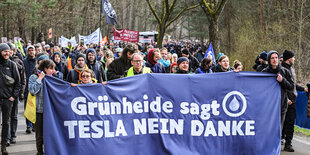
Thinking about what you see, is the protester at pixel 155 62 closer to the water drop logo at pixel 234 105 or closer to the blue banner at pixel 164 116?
the blue banner at pixel 164 116

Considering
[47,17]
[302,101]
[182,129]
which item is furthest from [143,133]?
[47,17]

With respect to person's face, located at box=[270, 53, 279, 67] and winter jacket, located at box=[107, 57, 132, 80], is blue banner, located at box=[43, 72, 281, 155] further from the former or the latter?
winter jacket, located at box=[107, 57, 132, 80]

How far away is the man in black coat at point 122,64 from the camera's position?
7.75 m

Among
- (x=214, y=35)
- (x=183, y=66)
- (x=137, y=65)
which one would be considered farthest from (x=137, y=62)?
(x=214, y=35)

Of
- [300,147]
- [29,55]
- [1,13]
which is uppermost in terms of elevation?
[1,13]

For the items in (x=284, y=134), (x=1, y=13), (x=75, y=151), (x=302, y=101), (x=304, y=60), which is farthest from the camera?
(x=1, y=13)

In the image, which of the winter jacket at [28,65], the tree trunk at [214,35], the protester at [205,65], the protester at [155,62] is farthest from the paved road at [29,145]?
the tree trunk at [214,35]

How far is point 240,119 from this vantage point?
618 cm

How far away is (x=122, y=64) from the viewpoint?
7863mm

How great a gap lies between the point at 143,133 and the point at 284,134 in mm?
3730

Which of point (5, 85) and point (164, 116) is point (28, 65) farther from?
point (164, 116)

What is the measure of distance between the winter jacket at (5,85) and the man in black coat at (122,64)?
1.72 m

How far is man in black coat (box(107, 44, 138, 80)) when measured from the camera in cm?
775

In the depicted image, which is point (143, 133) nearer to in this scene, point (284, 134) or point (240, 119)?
point (240, 119)
